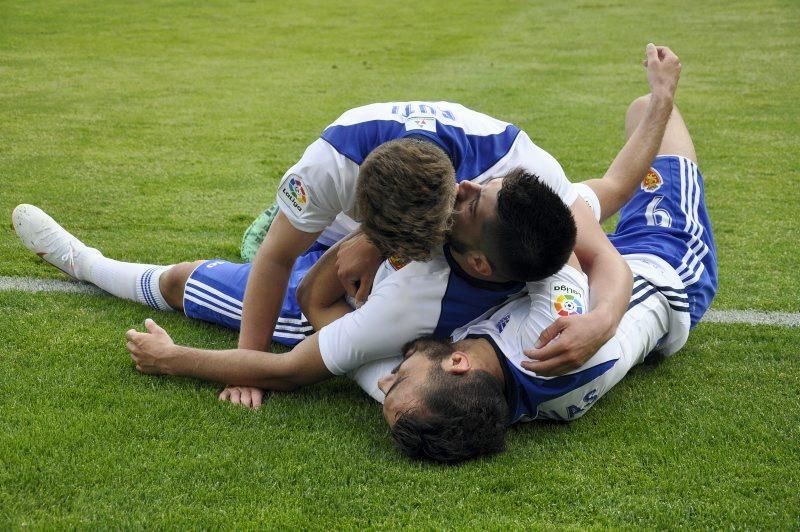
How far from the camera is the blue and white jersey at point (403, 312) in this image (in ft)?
10.6

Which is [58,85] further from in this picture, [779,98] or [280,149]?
[779,98]

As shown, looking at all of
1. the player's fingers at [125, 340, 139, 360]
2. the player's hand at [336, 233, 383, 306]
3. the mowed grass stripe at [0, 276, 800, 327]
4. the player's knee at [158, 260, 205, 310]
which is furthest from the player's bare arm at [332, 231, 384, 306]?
the mowed grass stripe at [0, 276, 800, 327]

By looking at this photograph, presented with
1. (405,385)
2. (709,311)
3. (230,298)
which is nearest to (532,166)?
(405,385)

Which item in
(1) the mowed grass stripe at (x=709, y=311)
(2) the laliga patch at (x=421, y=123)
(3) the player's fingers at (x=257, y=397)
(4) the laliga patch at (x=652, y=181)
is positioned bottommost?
(1) the mowed grass stripe at (x=709, y=311)

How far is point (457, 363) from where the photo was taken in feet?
9.89

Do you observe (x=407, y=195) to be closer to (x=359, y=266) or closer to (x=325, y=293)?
(x=359, y=266)

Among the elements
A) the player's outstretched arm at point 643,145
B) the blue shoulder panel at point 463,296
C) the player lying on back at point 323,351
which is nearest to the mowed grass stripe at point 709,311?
the player's outstretched arm at point 643,145

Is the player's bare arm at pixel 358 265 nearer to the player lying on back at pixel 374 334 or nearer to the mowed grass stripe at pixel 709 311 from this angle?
the player lying on back at pixel 374 334

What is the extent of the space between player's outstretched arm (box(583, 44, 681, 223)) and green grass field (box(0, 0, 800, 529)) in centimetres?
74

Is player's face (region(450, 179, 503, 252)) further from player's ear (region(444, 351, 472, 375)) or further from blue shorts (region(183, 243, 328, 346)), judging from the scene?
blue shorts (region(183, 243, 328, 346))

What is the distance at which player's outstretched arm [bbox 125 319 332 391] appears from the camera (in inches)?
131

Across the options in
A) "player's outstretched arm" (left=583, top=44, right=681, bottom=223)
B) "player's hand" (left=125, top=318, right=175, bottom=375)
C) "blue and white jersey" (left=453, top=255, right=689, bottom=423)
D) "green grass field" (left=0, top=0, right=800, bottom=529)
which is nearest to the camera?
"green grass field" (left=0, top=0, right=800, bottom=529)

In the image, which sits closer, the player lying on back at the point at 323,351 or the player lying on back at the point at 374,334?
the player lying on back at the point at 374,334

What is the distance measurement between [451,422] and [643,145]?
6.42 feet
